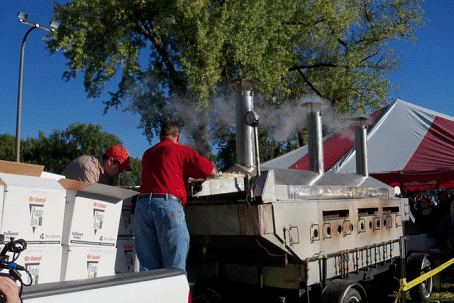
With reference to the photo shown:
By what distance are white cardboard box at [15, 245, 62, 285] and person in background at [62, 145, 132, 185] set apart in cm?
147

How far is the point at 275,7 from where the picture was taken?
61.4ft

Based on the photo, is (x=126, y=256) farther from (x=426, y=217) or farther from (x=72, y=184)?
(x=426, y=217)

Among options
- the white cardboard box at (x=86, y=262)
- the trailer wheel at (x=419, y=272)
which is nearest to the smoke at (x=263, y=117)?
the trailer wheel at (x=419, y=272)

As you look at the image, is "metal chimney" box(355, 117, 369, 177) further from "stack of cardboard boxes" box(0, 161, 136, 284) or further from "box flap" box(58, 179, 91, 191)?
"box flap" box(58, 179, 91, 191)

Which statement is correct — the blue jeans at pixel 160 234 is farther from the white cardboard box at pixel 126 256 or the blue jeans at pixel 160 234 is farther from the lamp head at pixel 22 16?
the lamp head at pixel 22 16

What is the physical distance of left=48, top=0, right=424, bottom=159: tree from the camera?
16.2 m

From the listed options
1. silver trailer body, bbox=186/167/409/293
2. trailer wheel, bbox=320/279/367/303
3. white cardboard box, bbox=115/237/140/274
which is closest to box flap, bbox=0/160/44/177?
white cardboard box, bbox=115/237/140/274

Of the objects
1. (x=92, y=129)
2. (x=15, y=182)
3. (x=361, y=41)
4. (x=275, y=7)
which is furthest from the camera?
(x=92, y=129)

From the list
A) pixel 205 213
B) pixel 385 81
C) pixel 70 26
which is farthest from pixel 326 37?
pixel 205 213

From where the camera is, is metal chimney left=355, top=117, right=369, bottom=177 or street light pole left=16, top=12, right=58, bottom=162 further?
street light pole left=16, top=12, right=58, bottom=162

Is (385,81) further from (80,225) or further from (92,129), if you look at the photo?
(92,129)

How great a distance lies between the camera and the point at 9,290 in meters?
1.88

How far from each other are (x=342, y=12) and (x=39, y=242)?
819 inches

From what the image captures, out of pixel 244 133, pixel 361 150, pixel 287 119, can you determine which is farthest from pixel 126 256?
pixel 287 119
